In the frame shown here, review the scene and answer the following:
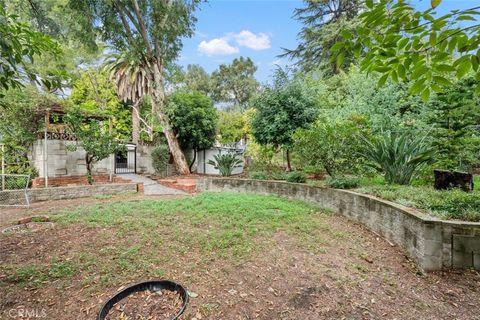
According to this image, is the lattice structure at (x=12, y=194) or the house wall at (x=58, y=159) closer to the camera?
the lattice structure at (x=12, y=194)

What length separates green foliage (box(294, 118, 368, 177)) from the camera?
5051mm

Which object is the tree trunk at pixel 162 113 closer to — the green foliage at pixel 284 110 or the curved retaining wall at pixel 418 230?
the green foliage at pixel 284 110

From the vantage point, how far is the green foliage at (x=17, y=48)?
146 centimetres

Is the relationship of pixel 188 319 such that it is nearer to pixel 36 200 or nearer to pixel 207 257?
pixel 207 257

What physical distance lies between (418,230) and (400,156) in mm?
1907

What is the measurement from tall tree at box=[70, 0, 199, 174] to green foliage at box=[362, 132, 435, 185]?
7498mm

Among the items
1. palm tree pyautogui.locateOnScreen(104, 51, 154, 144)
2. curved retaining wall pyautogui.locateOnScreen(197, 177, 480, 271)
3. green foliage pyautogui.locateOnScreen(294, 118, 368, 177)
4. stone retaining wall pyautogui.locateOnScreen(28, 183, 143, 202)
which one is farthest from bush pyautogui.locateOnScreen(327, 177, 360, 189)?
palm tree pyautogui.locateOnScreen(104, 51, 154, 144)

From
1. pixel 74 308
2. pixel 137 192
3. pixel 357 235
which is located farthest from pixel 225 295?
pixel 137 192

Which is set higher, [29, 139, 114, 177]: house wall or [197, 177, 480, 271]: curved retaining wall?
[29, 139, 114, 177]: house wall

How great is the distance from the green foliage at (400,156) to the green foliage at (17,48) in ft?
15.3

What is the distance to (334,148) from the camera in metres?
5.08

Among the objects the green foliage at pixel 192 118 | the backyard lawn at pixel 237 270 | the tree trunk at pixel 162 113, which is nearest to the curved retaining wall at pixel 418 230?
the backyard lawn at pixel 237 270

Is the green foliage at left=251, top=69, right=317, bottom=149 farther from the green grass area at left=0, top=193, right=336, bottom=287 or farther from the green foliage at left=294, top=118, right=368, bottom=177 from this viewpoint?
the green grass area at left=0, top=193, right=336, bottom=287

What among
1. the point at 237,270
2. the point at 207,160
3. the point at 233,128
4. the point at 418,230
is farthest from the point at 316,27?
the point at 237,270
